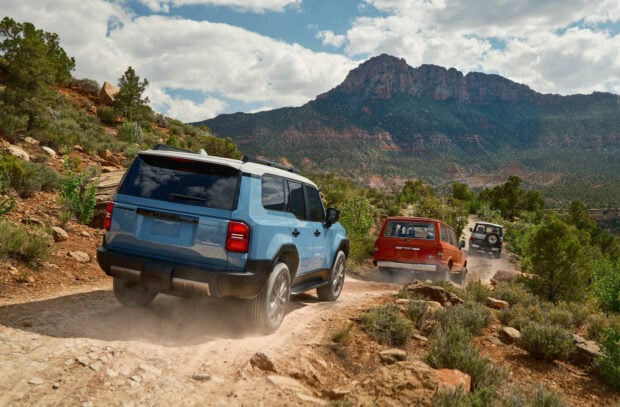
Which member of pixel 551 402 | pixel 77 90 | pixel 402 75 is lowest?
pixel 551 402

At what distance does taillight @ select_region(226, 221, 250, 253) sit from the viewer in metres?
4.45

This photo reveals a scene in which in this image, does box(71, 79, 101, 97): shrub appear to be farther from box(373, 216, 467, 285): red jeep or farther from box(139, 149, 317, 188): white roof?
box(139, 149, 317, 188): white roof

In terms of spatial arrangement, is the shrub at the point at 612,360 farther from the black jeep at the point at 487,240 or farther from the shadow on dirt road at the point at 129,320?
the black jeep at the point at 487,240

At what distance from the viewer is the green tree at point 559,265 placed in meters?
12.3

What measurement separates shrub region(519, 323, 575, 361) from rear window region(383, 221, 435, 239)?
17.7ft

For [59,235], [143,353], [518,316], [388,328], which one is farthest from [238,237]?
[59,235]

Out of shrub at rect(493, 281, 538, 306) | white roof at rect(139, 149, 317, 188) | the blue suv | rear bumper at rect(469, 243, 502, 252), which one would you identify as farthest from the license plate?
rear bumper at rect(469, 243, 502, 252)

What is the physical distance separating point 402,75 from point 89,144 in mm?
194138

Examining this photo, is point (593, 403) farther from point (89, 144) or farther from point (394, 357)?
point (89, 144)

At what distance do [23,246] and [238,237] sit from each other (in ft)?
14.5

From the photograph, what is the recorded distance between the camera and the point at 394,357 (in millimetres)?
4770

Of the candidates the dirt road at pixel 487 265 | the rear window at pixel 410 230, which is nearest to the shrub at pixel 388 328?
the rear window at pixel 410 230

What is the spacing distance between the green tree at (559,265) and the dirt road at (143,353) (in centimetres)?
913

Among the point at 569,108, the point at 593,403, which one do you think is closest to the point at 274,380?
the point at 593,403
